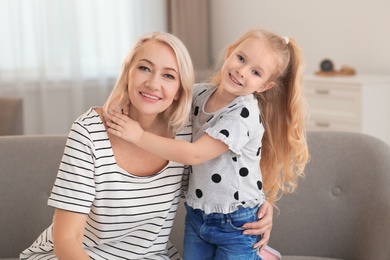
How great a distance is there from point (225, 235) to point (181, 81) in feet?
1.50

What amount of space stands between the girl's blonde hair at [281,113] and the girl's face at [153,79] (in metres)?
0.24

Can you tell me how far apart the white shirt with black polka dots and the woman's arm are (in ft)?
1.14

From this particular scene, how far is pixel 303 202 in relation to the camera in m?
2.50

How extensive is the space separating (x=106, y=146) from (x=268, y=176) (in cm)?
57

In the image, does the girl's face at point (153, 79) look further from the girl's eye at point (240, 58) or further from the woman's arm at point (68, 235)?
the woman's arm at point (68, 235)

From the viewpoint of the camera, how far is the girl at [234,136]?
191 cm

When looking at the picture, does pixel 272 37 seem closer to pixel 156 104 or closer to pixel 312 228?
pixel 156 104

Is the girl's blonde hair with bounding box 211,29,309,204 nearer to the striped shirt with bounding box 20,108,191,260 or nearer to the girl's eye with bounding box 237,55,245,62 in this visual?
the girl's eye with bounding box 237,55,245,62

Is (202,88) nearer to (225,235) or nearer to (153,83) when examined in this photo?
(153,83)

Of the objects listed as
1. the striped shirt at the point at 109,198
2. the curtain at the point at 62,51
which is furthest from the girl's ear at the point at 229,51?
the curtain at the point at 62,51

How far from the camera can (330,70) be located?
17.0 feet

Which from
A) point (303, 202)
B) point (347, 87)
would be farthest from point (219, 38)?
point (303, 202)

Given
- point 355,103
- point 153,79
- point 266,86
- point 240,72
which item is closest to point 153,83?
point 153,79

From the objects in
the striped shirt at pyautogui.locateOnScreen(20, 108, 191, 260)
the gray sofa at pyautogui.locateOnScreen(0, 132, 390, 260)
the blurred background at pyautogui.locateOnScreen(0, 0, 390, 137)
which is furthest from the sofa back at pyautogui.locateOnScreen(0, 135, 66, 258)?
the blurred background at pyautogui.locateOnScreen(0, 0, 390, 137)
